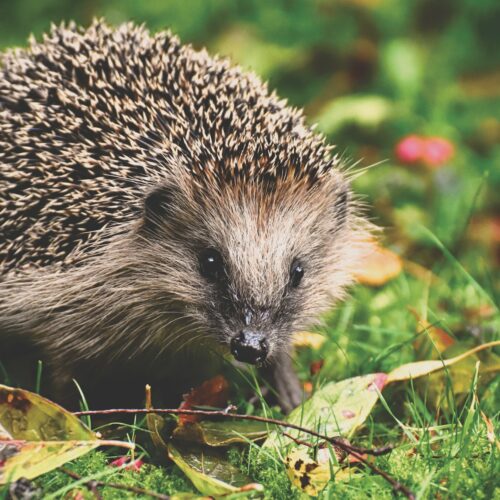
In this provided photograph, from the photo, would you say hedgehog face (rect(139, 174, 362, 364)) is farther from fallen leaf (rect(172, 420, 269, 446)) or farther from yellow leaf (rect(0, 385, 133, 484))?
yellow leaf (rect(0, 385, 133, 484))

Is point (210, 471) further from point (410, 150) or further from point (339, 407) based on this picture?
point (410, 150)

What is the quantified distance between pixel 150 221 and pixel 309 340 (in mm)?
815

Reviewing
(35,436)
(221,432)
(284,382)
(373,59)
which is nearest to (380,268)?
(284,382)

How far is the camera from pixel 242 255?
7.50 ft

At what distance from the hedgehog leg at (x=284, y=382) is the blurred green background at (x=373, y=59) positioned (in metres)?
1.87

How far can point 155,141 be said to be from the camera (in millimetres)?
2402

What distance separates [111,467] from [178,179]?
35.1 inches

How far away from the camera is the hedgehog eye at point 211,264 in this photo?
2.34 metres

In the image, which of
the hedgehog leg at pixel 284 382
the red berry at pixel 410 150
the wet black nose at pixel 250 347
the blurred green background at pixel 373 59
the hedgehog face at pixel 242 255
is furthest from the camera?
the blurred green background at pixel 373 59

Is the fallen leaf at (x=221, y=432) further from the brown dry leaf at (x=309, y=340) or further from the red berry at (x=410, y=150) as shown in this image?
the red berry at (x=410, y=150)

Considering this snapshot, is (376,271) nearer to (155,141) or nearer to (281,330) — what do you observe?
(281,330)

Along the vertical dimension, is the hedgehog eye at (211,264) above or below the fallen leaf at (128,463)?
above

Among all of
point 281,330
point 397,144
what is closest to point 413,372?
point 281,330

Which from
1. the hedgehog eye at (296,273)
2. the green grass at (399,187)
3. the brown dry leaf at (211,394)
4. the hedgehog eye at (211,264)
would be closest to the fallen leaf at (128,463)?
the green grass at (399,187)
